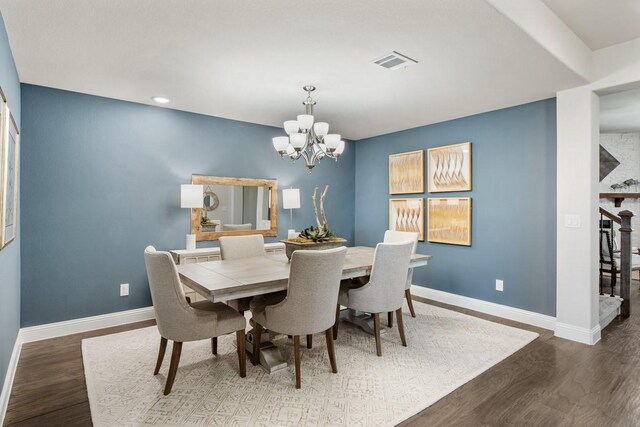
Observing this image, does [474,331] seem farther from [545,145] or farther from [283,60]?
[283,60]

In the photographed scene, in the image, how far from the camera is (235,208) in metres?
4.42

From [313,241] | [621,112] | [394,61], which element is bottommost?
[313,241]

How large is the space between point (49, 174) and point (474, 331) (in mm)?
4323

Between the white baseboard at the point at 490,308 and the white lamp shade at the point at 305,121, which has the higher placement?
the white lamp shade at the point at 305,121

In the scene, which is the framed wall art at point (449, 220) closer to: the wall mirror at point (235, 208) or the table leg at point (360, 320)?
the table leg at point (360, 320)

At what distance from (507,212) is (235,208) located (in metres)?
3.19

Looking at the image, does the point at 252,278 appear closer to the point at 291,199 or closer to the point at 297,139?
the point at 297,139

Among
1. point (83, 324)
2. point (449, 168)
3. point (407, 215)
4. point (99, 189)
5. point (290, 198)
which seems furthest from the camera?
point (407, 215)

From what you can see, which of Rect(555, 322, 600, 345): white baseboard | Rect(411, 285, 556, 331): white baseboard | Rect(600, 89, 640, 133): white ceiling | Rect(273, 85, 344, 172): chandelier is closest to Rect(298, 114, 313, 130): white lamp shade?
Rect(273, 85, 344, 172): chandelier

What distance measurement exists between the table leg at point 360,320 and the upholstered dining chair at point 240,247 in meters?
1.10

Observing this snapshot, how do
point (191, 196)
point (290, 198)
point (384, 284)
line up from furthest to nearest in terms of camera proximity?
1. point (290, 198)
2. point (191, 196)
3. point (384, 284)

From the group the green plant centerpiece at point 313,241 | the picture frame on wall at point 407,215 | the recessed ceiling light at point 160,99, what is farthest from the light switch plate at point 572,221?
the recessed ceiling light at point 160,99

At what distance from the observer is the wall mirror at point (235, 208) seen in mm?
4180

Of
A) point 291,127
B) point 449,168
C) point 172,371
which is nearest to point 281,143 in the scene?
point 291,127
